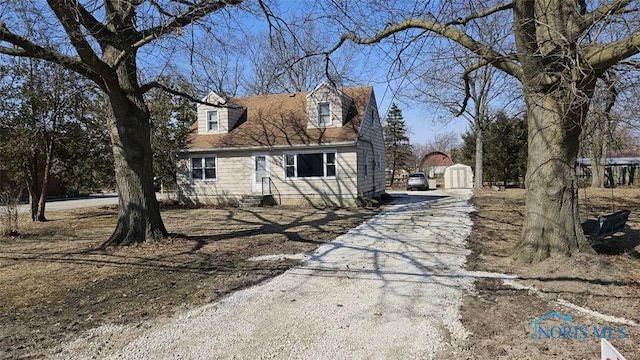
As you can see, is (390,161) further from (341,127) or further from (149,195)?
(149,195)

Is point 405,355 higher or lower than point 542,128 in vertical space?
lower

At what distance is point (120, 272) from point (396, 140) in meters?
34.6

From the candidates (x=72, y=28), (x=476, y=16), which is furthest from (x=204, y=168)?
(x=476, y=16)

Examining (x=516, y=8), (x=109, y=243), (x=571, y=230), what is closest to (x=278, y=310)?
(x=571, y=230)

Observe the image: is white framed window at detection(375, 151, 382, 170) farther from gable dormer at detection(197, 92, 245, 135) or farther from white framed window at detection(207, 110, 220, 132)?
white framed window at detection(207, 110, 220, 132)

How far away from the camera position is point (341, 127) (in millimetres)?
18422

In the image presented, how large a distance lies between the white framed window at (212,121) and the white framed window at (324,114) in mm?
5518

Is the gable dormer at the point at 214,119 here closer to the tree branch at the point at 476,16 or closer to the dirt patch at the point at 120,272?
the dirt patch at the point at 120,272

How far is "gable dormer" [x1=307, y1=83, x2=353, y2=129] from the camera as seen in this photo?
60.5 feet

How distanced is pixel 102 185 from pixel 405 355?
65.2 feet

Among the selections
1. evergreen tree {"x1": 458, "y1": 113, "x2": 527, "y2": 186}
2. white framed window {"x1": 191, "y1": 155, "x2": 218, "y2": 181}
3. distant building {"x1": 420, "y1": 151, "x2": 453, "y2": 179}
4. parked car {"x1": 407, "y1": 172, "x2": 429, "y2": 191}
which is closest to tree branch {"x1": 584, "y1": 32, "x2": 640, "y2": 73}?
white framed window {"x1": 191, "y1": 155, "x2": 218, "y2": 181}

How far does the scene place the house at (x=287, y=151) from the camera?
1800 cm

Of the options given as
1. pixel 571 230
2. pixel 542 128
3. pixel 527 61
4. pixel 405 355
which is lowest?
pixel 405 355

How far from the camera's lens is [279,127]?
19.5 meters
